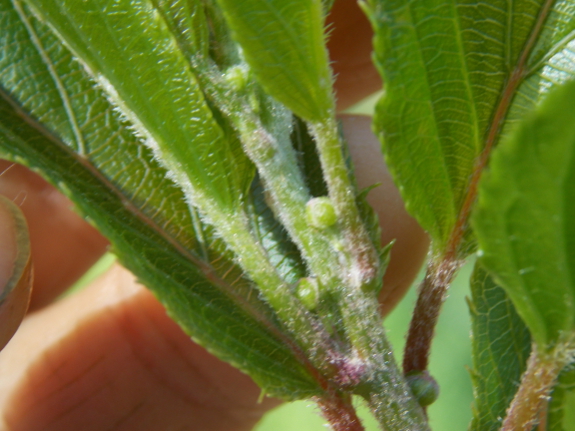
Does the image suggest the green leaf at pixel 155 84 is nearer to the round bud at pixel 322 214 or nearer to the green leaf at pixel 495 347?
the round bud at pixel 322 214

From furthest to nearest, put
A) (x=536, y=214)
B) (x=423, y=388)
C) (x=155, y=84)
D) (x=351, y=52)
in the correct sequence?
(x=351, y=52)
(x=423, y=388)
(x=155, y=84)
(x=536, y=214)

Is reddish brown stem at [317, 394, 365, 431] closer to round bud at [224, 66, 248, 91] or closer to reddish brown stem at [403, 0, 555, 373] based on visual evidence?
reddish brown stem at [403, 0, 555, 373]

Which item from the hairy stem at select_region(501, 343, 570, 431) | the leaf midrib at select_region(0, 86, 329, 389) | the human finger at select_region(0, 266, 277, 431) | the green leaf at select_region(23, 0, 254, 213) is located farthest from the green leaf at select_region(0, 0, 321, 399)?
the human finger at select_region(0, 266, 277, 431)

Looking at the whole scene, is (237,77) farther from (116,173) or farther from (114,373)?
(114,373)

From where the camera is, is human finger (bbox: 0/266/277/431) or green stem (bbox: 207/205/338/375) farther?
human finger (bbox: 0/266/277/431)

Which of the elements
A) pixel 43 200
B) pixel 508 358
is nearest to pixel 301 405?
pixel 43 200

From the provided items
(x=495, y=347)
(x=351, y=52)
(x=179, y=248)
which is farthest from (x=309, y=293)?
(x=351, y=52)

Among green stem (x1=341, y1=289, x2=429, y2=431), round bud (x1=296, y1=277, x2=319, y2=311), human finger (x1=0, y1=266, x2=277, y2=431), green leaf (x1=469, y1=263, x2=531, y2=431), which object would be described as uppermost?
round bud (x1=296, y1=277, x2=319, y2=311)
